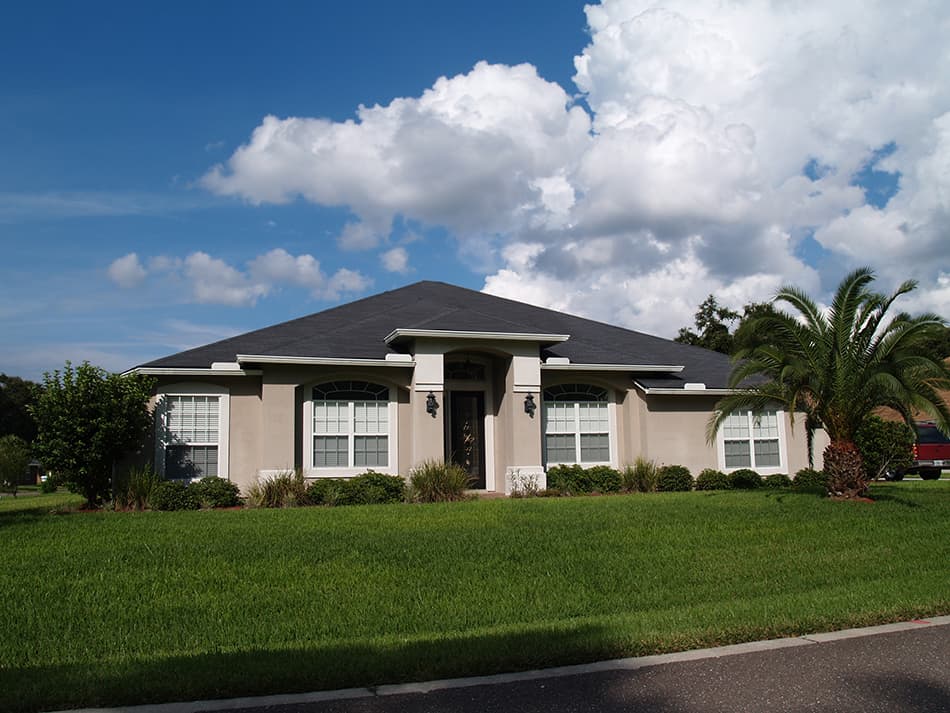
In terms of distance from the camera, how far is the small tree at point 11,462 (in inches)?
1310

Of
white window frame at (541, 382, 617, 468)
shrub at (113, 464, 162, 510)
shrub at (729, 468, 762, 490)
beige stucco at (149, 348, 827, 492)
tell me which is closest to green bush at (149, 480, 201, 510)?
shrub at (113, 464, 162, 510)

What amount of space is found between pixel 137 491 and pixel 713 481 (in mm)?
13129

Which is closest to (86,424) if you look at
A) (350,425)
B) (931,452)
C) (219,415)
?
(219,415)

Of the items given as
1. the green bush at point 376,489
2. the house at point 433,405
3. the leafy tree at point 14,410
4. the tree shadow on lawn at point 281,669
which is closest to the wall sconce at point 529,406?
the house at point 433,405

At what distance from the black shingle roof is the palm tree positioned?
5.07 metres

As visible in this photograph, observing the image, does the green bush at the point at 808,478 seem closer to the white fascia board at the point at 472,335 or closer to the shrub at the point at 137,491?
the white fascia board at the point at 472,335

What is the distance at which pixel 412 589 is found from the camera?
8977mm

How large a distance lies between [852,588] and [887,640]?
2254 mm

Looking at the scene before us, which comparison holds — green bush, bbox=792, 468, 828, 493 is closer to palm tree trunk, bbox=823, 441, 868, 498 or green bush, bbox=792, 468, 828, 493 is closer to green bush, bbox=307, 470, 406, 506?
palm tree trunk, bbox=823, 441, 868, 498

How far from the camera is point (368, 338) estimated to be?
19828 millimetres

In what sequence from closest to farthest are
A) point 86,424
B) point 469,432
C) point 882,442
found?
point 86,424 → point 469,432 → point 882,442

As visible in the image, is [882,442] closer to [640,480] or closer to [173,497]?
[640,480]

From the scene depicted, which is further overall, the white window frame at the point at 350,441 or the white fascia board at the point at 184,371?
the white window frame at the point at 350,441

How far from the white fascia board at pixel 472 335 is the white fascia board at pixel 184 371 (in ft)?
10.6
